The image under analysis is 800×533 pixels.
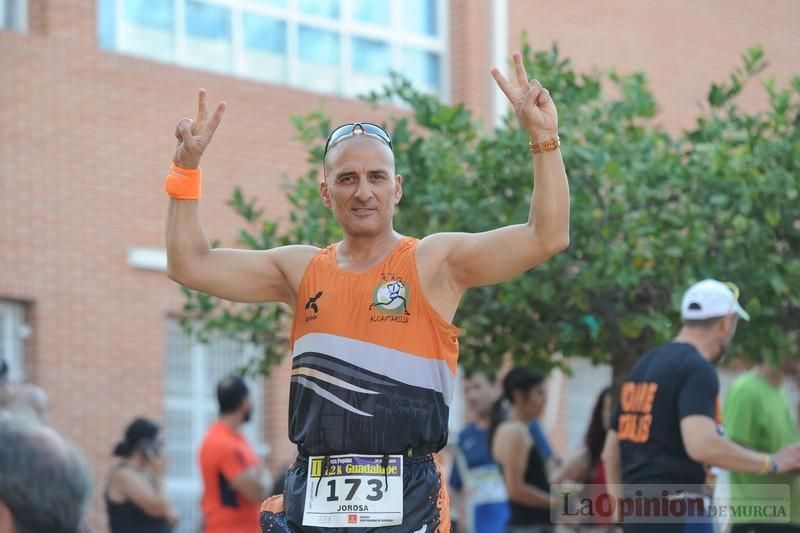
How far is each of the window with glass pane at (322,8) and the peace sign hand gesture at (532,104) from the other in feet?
39.9

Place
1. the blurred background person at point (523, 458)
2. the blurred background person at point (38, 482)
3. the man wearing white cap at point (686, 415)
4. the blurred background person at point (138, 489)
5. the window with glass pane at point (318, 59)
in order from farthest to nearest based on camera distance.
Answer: the window with glass pane at point (318, 59) → the blurred background person at point (138, 489) → the blurred background person at point (523, 458) → the man wearing white cap at point (686, 415) → the blurred background person at point (38, 482)

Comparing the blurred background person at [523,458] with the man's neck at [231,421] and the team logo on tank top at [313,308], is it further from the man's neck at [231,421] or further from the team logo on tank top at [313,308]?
the team logo on tank top at [313,308]

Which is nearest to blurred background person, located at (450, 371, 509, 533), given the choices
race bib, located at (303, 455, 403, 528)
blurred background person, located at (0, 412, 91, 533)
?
race bib, located at (303, 455, 403, 528)

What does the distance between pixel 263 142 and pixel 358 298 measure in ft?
36.9

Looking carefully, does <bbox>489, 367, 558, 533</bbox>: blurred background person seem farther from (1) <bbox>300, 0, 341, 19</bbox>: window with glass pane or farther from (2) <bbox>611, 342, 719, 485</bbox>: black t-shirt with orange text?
(1) <bbox>300, 0, 341, 19</bbox>: window with glass pane

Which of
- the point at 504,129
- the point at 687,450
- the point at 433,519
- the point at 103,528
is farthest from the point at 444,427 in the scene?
the point at 103,528

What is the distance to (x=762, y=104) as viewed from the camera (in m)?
20.7

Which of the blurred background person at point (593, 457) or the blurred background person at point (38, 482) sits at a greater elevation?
the blurred background person at point (593, 457)

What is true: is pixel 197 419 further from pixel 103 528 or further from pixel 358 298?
pixel 358 298

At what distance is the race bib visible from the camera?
5137 millimetres

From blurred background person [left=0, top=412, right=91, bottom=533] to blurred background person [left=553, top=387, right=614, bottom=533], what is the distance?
5.93m

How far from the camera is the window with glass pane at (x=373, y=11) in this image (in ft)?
57.4

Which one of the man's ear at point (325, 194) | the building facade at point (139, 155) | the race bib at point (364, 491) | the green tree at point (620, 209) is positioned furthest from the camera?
the building facade at point (139, 155)

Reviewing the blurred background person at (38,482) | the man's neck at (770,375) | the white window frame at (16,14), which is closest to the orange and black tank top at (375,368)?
the blurred background person at (38,482)
